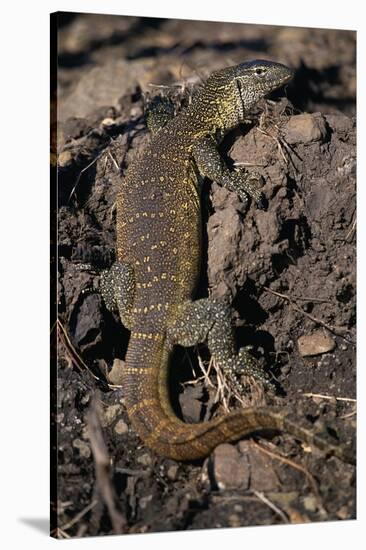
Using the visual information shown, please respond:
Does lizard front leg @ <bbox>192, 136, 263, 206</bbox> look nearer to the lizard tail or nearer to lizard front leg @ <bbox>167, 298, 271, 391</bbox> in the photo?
lizard front leg @ <bbox>167, 298, 271, 391</bbox>

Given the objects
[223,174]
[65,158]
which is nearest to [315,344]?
[223,174]

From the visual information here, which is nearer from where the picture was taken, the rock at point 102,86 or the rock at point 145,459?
the rock at point 145,459

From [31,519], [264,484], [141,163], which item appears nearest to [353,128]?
[141,163]

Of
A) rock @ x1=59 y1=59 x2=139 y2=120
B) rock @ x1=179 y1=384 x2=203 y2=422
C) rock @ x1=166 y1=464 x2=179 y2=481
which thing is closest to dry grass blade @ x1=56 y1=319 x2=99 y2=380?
rock @ x1=179 y1=384 x2=203 y2=422

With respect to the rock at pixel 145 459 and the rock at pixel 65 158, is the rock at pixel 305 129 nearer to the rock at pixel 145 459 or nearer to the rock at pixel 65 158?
the rock at pixel 65 158

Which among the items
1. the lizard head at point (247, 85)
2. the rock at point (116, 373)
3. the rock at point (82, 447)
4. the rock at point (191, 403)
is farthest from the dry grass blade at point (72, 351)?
the lizard head at point (247, 85)
